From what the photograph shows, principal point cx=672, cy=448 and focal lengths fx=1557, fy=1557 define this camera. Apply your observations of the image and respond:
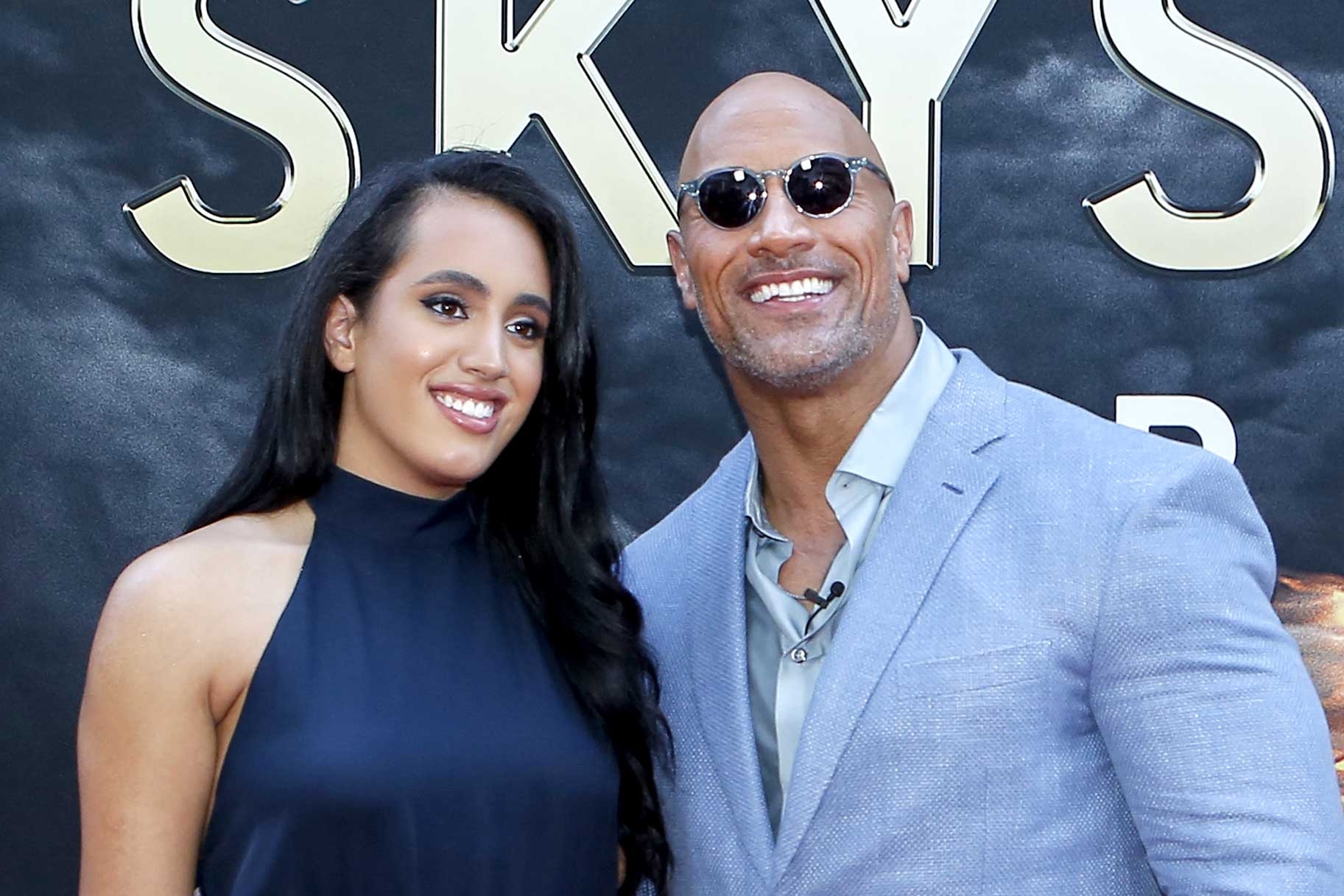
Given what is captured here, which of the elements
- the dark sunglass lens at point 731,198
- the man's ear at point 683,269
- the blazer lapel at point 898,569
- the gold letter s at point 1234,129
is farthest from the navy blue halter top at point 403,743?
the gold letter s at point 1234,129

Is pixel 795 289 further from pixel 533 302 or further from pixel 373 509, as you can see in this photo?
pixel 373 509

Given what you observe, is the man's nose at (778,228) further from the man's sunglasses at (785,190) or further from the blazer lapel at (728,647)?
the blazer lapel at (728,647)

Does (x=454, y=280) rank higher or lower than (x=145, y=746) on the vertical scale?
higher

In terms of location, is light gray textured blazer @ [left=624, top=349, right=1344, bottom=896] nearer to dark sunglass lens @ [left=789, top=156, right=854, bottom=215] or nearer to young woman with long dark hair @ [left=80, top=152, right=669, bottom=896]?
young woman with long dark hair @ [left=80, top=152, right=669, bottom=896]

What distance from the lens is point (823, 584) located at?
7.61 feet

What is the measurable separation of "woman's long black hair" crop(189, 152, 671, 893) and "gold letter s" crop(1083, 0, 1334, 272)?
1307 millimetres

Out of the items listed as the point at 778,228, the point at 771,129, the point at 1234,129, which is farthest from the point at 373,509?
the point at 1234,129

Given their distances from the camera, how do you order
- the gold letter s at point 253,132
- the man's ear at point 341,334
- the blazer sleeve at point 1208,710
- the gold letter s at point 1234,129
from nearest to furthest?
1. the blazer sleeve at point 1208,710
2. the man's ear at point 341,334
3. the gold letter s at point 1234,129
4. the gold letter s at point 253,132

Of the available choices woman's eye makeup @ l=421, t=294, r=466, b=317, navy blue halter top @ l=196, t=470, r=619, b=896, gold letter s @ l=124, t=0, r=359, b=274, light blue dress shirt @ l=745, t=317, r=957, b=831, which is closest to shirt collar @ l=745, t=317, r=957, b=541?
light blue dress shirt @ l=745, t=317, r=957, b=831

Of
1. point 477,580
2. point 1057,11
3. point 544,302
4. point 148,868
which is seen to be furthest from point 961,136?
point 148,868

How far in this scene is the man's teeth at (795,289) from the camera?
240cm

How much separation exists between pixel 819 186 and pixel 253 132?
5.00 ft

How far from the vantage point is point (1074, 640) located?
6.76 ft

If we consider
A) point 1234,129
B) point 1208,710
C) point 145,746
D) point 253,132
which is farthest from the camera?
point 253,132
